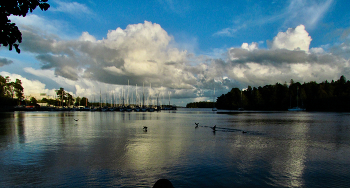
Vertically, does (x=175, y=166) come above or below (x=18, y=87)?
below

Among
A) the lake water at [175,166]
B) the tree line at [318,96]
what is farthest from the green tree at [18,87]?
the tree line at [318,96]

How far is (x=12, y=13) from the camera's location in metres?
7.22

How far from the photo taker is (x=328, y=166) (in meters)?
15.6

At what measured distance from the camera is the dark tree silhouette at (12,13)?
23.1 ft

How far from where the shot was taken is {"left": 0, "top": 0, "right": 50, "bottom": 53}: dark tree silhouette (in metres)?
7.04

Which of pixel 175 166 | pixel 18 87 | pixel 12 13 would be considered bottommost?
pixel 175 166

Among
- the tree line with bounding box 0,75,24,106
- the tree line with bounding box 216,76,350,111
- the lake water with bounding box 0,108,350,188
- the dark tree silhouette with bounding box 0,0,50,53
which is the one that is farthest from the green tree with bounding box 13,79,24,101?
the tree line with bounding box 216,76,350,111

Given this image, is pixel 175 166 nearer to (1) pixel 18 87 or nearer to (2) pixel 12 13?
(2) pixel 12 13

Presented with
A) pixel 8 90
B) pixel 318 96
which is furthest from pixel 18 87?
pixel 318 96

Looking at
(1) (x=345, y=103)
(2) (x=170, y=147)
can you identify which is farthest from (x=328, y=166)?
(1) (x=345, y=103)

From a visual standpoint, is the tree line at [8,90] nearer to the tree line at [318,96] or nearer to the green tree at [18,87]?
the green tree at [18,87]

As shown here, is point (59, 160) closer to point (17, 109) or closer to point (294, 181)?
point (294, 181)

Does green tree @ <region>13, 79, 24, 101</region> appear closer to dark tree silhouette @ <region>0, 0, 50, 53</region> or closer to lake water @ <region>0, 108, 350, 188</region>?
lake water @ <region>0, 108, 350, 188</region>

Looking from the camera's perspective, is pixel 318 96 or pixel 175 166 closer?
pixel 175 166
